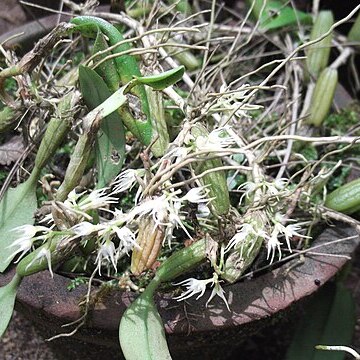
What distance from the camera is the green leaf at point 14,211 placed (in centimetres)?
75

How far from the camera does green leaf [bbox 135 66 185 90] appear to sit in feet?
2.11

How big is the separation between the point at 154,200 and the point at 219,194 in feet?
0.41

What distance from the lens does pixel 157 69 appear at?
2.78 feet

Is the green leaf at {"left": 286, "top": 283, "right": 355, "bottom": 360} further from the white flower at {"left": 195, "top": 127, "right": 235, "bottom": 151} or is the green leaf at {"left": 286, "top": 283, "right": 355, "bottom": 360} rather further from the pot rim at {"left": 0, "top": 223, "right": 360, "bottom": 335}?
the white flower at {"left": 195, "top": 127, "right": 235, "bottom": 151}

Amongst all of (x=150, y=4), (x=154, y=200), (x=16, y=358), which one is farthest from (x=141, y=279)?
(x=150, y=4)

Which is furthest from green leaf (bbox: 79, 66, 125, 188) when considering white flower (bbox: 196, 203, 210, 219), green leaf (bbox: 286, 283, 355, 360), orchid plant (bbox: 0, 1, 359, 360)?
green leaf (bbox: 286, 283, 355, 360)

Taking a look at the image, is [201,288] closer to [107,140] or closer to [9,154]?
[107,140]

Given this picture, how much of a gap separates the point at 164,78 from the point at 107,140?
0.46 feet

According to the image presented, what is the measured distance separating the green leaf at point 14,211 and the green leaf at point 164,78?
20cm

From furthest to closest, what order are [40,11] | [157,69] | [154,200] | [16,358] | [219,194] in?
[40,11], [16,358], [157,69], [219,194], [154,200]

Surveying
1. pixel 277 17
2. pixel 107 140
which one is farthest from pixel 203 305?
pixel 277 17

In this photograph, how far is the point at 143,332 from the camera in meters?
0.67

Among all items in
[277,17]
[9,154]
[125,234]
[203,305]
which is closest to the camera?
[125,234]

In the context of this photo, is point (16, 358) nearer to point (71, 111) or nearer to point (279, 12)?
point (71, 111)
